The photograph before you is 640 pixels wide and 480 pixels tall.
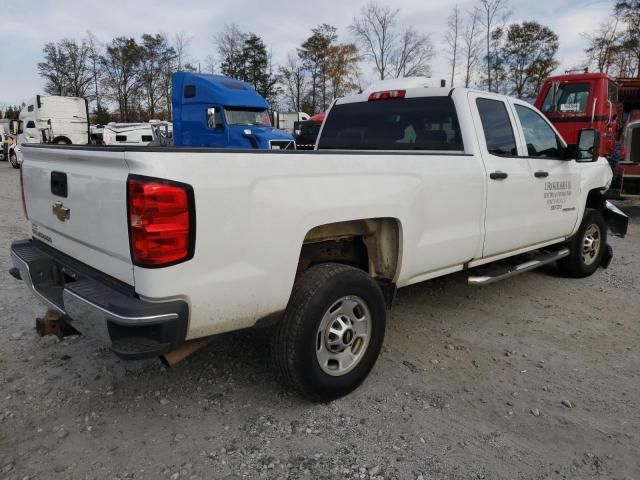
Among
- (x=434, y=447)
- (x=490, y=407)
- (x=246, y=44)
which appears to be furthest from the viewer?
(x=246, y=44)

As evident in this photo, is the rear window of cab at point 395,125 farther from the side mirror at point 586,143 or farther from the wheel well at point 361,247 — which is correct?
the side mirror at point 586,143

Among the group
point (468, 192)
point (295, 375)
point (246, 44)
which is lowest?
point (295, 375)

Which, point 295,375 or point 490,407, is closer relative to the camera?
point 295,375

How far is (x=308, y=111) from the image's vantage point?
49781 millimetres

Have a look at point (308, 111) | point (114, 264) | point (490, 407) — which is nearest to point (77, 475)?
point (114, 264)

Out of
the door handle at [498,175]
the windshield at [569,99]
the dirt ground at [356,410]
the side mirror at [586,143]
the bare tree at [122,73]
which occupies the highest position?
the bare tree at [122,73]

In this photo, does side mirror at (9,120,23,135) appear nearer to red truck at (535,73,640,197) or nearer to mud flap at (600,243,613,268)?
red truck at (535,73,640,197)

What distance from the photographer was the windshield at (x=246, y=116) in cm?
1276

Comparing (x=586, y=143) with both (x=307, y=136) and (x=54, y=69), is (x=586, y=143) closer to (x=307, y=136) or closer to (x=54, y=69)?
(x=307, y=136)

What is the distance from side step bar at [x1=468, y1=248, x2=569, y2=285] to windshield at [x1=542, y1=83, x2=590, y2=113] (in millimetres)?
7510

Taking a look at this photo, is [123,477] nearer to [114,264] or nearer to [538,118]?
[114,264]

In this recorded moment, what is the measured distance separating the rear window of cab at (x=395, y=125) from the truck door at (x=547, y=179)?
868 millimetres

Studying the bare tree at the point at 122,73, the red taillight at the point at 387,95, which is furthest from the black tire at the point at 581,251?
the bare tree at the point at 122,73

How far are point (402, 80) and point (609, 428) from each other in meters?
3.15
